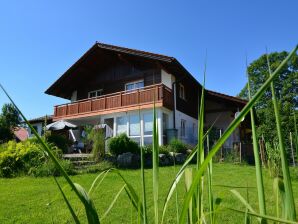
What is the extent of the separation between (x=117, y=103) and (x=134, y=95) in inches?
51.4

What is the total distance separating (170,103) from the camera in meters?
16.5

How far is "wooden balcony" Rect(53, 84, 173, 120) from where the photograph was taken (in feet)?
51.5

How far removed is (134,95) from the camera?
1686 centimetres

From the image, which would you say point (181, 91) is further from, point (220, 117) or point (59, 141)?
point (59, 141)

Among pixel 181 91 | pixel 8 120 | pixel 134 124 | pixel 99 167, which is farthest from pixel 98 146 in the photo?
pixel 8 120

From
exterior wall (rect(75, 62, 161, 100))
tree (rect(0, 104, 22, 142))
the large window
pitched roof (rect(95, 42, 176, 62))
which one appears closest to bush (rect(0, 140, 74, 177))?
the large window

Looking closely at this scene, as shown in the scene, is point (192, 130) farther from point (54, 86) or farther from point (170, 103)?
point (54, 86)

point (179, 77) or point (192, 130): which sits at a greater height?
point (179, 77)

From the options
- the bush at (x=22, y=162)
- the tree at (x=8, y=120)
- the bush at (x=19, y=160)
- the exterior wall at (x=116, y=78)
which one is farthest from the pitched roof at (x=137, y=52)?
the tree at (x=8, y=120)

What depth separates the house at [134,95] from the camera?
1614 centimetres

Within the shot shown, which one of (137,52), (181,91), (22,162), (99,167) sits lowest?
(99,167)

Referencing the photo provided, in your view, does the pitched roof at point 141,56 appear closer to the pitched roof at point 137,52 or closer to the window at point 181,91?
the pitched roof at point 137,52

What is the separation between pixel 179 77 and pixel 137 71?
2.70 m

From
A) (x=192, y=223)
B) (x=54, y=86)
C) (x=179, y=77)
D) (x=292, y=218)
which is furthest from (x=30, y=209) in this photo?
(x=54, y=86)
